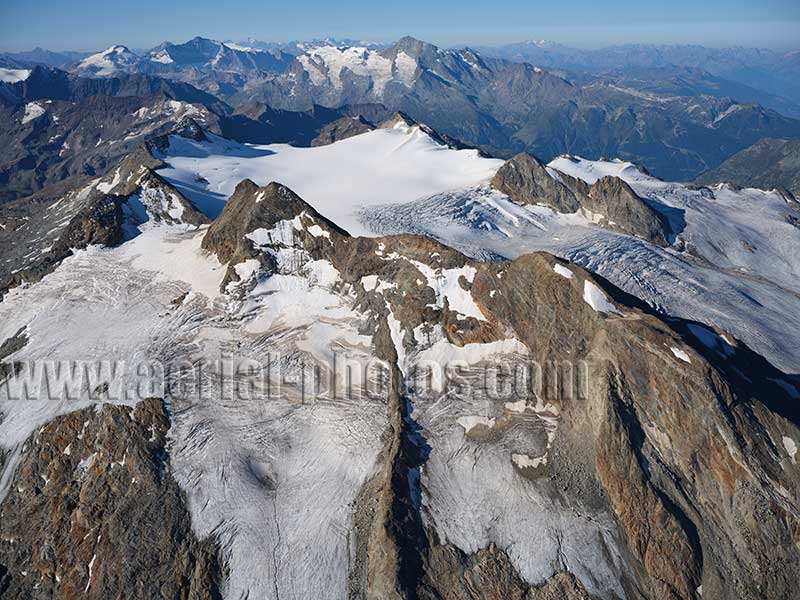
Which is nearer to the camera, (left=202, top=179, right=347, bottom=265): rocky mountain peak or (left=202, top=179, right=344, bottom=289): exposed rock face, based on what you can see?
(left=202, top=179, right=344, bottom=289): exposed rock face

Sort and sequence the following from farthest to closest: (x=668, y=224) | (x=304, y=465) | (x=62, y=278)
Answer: (x=668, y=224) → (x=62, y=278) → (x=304, y=465)

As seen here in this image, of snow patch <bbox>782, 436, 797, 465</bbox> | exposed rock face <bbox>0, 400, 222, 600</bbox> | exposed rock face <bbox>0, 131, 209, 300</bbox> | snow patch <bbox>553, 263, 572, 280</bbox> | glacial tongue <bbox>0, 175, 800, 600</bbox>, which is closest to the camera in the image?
glacial tongue <bbox>0, 175, 800, 600</bbox>

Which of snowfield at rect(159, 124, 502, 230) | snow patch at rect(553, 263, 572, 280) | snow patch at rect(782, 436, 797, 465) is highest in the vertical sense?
snow patch at rect(553, 263, 572, 280)

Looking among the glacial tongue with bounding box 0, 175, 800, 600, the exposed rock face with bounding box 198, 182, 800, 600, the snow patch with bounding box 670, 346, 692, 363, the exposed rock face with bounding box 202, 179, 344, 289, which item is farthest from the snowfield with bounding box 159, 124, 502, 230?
the snow patch with bounding box 670, 346, 692, 363

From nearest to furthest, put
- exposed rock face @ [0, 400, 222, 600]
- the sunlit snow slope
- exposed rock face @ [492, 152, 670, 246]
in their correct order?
exposed rock face @ [0, 400, 222, 600] < the sunlit snow slope < exposed rock face @ [492, 152, 670, 246]

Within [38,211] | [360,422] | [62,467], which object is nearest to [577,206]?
[360,422]

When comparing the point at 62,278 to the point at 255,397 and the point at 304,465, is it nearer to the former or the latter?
the point at 255,397

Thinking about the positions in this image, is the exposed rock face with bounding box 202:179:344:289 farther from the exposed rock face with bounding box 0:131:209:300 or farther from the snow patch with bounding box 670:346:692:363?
the snow patch with bounding box 670:346:692:363

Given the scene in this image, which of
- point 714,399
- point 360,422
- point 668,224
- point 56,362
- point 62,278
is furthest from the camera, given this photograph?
point 668,224

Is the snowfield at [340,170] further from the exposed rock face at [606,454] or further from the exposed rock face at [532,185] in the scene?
the exposed rock face at [606,454]
